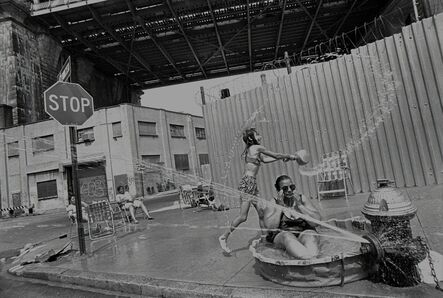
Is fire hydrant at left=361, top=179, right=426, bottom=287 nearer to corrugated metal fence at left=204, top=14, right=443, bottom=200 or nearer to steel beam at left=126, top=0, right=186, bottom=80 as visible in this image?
corrugated metal fence at left=204, top=14, right=443, bottom=200

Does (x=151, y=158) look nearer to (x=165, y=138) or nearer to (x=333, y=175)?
(x=165, y=138)

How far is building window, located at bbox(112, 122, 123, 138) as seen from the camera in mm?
25031

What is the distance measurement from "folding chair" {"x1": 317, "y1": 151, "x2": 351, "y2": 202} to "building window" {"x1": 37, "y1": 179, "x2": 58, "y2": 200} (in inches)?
929

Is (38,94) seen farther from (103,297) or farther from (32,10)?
(103,297)

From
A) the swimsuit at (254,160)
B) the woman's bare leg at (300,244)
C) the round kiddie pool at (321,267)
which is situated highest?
the swimsuit at (254,160)

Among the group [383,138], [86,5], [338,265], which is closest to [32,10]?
[86,5]

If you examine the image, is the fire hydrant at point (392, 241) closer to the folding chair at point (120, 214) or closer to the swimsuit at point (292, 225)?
the swimsuit at point (292, 225)

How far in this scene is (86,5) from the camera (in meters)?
20.0

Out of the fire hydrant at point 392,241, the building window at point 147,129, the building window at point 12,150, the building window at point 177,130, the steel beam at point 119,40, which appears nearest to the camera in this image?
the fire hydrant at point 392,241

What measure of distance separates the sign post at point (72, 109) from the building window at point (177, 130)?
76.8 ft

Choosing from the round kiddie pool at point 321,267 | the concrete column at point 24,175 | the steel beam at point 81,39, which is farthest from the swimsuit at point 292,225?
the concrete column at point 24,175

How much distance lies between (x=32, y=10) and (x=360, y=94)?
2223cm

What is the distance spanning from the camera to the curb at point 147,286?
3094 mm

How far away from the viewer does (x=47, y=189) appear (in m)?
25.6
